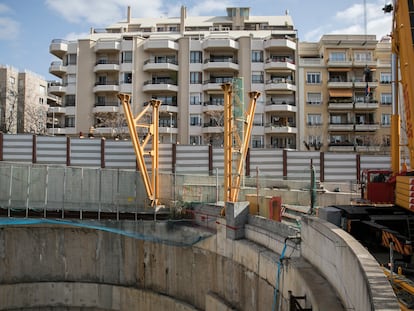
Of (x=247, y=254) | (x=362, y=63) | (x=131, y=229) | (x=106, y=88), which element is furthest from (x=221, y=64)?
(x=247, y=254)

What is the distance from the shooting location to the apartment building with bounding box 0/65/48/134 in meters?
55.3

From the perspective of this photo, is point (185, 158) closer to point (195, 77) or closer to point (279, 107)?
point (279, 107)

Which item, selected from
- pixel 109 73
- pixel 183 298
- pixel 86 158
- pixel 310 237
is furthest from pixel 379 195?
pixel 109 73

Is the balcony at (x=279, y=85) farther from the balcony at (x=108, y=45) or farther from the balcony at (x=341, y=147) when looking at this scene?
the balcony at (x=108, y=45)

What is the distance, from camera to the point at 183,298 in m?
16.9

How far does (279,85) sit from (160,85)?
42.2 ft

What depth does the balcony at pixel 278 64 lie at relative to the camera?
142 ft

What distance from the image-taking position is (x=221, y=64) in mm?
43406

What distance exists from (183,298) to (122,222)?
14.3ft

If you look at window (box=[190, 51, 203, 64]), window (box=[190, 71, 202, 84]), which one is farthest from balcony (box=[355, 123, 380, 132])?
window (box=[190, 51, 203, 64])

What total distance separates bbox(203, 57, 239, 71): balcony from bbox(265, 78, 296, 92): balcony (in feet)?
12.9

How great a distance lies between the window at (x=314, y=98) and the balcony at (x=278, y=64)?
353cm

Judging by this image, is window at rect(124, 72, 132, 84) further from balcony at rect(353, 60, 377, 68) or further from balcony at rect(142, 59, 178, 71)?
balcony at rect(353, 60, 377, 68)

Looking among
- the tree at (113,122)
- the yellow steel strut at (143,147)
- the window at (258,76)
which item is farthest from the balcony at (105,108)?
the yellow steel strut at (143,147)
